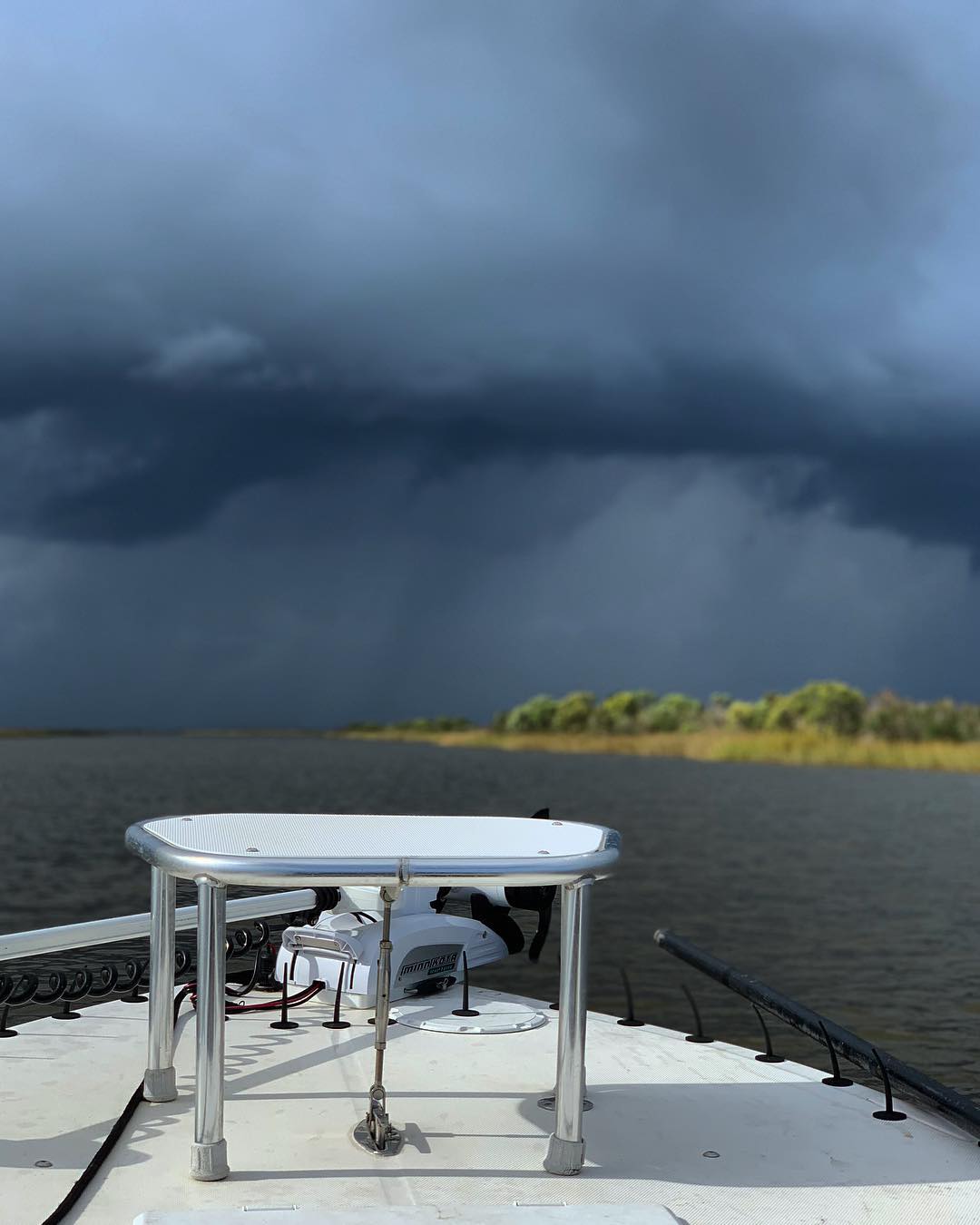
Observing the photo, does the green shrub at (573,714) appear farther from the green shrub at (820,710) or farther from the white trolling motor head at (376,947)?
the white trolling motor head at (376,947)

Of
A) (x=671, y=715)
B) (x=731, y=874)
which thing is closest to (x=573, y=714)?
(x=671, y=715)

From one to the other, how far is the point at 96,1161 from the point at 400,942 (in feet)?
7.37

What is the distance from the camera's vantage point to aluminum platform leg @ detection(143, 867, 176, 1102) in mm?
4078

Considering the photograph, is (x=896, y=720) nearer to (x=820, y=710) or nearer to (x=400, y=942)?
(x=820, y=710)

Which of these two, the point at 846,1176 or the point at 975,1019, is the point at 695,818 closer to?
the point at 975,1019

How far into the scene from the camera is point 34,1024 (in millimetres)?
5203

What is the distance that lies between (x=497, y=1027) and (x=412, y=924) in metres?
0.71

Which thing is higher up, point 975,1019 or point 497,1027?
point 497,1027

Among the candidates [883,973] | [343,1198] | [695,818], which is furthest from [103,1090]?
[695,818]

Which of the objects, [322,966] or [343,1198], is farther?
[322,966]

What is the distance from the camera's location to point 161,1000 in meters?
4.07

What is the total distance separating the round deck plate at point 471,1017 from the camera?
17.2 feet

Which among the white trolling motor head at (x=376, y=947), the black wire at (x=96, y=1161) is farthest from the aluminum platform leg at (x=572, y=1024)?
the white trolling motor head at (x=376, y=947)

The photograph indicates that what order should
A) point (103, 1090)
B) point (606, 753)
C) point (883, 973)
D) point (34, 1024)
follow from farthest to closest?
1. point (606, 753)
2. point (883, 973)
3. point (34, 1024)
4. point (103, 1090)
